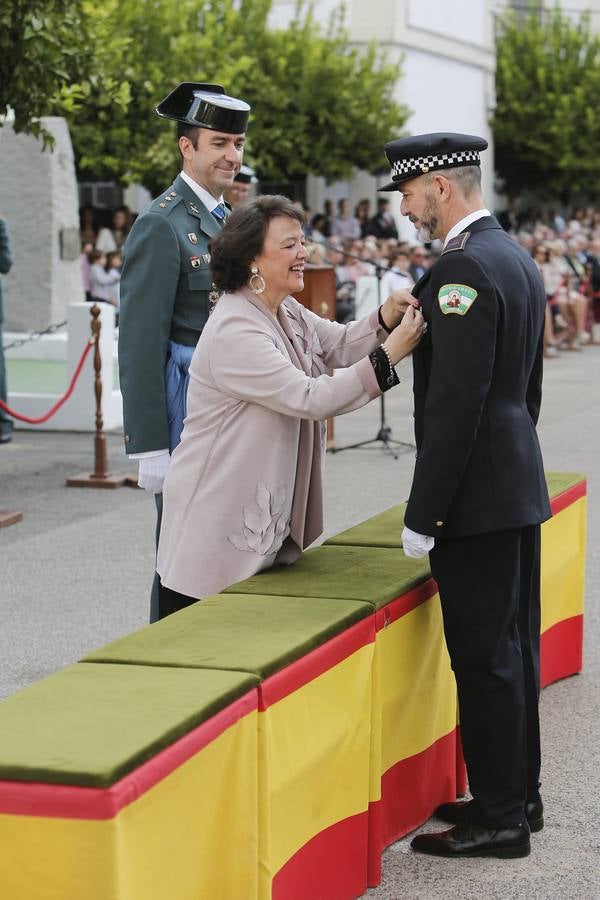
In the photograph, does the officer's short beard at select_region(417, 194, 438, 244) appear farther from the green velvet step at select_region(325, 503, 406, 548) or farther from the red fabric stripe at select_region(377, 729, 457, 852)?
the red fabric stripe at select_region(377, 729, 457, 852)

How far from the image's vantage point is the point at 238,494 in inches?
176

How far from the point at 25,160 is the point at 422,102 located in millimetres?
21272

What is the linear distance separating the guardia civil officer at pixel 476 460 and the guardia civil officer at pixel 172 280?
3.25ft

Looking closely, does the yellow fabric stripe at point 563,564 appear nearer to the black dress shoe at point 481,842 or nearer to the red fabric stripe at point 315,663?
the black dress shoe at point 481,842

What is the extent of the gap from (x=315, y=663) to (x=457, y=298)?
1.01 m

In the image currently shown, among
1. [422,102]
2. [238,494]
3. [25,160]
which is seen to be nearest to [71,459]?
[25,160]

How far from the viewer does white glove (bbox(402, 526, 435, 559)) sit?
4.23 metres

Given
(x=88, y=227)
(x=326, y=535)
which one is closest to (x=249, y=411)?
(x=326, y=535)

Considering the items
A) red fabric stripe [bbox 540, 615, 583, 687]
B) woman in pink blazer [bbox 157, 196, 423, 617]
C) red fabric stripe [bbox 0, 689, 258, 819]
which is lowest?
red fabric stripe [bbox 540, 615, 583, 687]

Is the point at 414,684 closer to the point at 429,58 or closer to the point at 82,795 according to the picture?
the point at 82,795

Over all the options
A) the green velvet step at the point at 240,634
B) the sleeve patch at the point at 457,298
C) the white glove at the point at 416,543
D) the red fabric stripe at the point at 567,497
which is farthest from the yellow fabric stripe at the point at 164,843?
the red fabric stripe at the point at 567,497

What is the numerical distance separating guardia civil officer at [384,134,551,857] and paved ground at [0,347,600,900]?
17 centimetres

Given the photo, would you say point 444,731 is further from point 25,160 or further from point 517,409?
point 25,160

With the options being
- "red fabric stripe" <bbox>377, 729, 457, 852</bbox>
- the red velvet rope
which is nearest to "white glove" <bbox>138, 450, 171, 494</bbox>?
"red fabric stripe" <bbox>377, 729, 457, 852</bbox>
